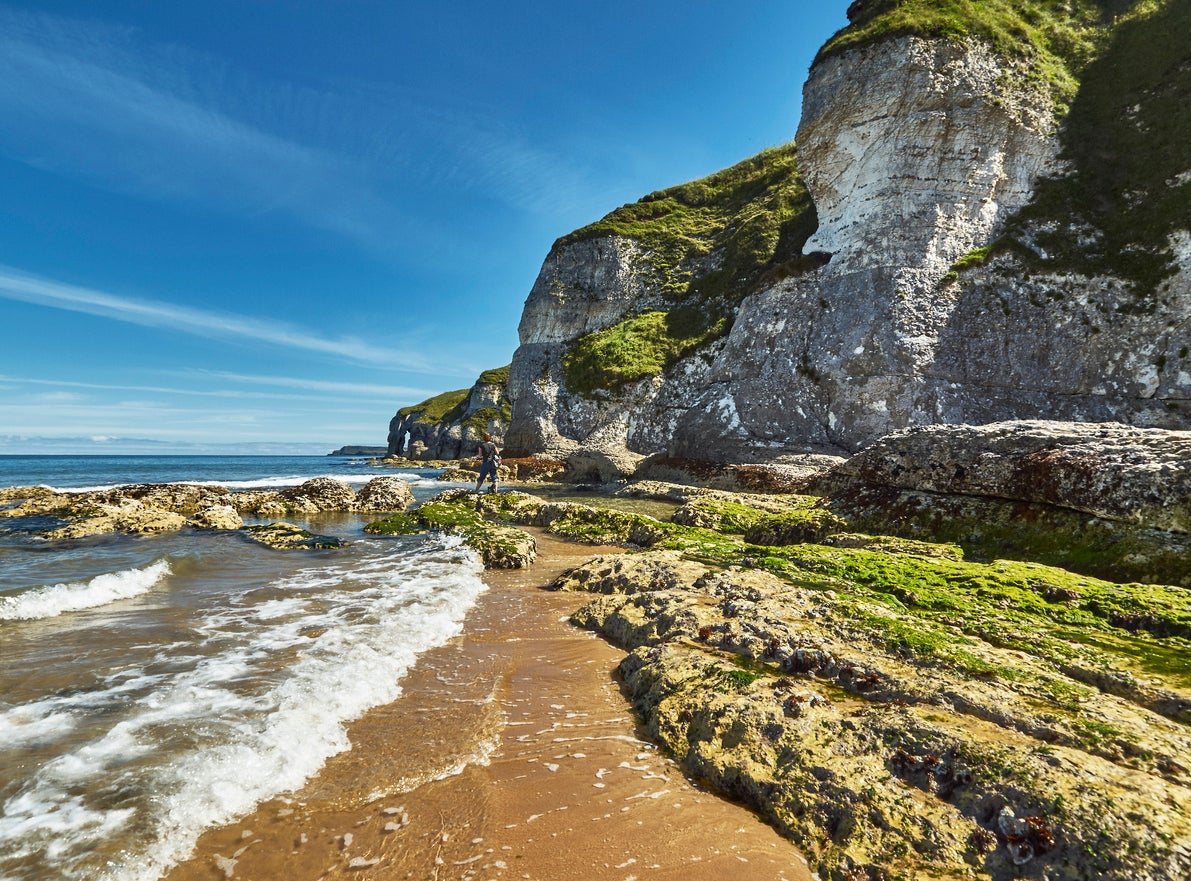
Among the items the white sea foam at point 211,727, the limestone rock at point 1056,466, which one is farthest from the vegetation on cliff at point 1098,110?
the white sea foam at point 211,727

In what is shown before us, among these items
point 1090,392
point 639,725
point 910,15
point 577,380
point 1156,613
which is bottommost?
point 639,725

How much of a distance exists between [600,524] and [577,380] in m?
30.0

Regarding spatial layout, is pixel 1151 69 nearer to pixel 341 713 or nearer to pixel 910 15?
pixel 910 15

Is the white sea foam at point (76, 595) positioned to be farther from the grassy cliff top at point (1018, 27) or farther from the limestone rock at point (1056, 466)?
the grassy cliff top at point (1018, 27)

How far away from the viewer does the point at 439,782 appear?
3846mm

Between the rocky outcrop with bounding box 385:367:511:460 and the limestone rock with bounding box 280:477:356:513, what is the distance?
137 feet

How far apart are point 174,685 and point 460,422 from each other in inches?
3198

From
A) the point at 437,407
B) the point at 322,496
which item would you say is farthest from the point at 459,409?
the point at 322,496

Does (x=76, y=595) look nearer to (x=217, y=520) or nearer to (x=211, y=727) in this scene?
(x=211, y=727)

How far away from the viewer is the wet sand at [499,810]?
3020mm

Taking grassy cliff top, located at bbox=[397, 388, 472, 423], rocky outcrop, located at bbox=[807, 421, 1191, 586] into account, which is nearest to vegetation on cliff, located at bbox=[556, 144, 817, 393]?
rocky outcrop, located at bbox=[807, 421, 1191, 586]

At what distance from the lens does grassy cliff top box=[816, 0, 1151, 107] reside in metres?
28.4

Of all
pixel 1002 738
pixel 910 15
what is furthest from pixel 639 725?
pixel 910 15

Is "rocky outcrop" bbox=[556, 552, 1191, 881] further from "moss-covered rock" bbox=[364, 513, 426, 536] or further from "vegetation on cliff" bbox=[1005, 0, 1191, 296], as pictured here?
"vegetation on cliff" bbox=[1005, 0, 1191, 296]
